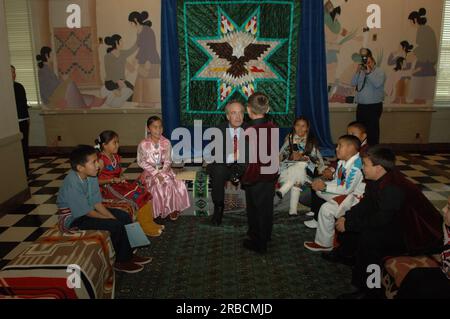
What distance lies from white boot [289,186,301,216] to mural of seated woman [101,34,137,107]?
3.82 metres

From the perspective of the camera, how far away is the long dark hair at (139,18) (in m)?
6.33

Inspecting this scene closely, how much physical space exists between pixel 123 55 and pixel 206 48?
1.57 m

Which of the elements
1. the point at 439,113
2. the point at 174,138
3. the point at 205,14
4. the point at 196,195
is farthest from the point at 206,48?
the point at 439,113

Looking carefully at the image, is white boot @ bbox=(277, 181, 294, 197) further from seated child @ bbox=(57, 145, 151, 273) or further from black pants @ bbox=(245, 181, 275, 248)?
seated child @ bbox=(57, 145, 151, 273)

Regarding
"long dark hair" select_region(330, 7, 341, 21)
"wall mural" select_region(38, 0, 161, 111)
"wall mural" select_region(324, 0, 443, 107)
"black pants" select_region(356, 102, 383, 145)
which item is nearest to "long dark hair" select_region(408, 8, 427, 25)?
"wall mural" select_region(324, 0, 443, 107)

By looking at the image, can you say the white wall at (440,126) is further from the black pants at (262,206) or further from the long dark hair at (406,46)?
the black pants at (262,206)

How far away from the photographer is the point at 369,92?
19.2 feet

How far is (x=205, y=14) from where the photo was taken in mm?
5766

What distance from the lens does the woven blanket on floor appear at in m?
2.05

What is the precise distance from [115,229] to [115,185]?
0.77 metres

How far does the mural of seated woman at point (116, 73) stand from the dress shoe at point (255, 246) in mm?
4199

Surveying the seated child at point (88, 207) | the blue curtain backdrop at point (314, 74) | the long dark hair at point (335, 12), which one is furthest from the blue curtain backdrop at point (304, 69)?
the seated child at point (88, 207)

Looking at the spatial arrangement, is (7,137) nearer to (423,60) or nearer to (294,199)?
(294,199)

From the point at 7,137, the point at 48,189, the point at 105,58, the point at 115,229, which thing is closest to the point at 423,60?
the point at 105,58
